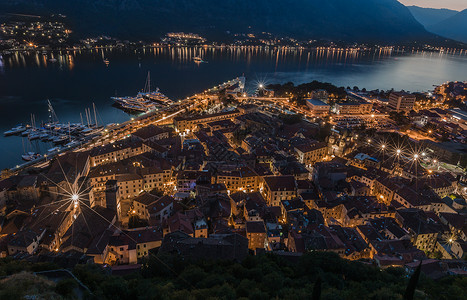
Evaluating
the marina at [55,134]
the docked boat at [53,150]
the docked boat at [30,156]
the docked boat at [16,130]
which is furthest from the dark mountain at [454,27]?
the docked boat at [30,156]

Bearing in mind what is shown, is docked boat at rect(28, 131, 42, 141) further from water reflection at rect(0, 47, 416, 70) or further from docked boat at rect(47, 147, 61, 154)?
water reflection at rect(0, 47, 416, 70)

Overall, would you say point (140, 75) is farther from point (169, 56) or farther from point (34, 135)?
point (34, 135)

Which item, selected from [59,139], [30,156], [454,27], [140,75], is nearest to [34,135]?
[59,139]

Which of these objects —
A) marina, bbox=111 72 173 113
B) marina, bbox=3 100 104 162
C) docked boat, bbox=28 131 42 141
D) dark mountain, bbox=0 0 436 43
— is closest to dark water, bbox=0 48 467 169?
docked boat, bbox=28 131 42 141

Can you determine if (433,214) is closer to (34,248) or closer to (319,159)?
(319,159)

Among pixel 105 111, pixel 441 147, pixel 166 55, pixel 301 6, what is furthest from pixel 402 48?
pixel 105 111
